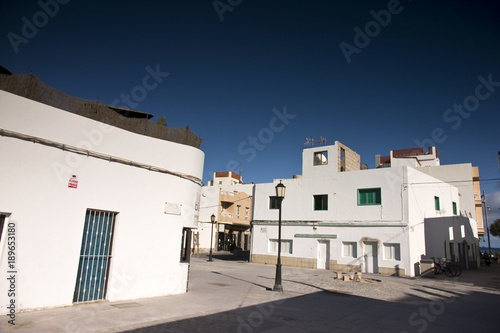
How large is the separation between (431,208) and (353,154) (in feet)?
23.0

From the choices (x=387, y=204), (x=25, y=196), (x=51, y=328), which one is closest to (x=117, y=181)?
(x=25, y=196)

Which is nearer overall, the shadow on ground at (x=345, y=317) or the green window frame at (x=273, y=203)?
the shadow on ground at (x=345, y=317)

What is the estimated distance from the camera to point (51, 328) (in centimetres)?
655

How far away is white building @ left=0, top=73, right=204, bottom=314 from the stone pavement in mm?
586

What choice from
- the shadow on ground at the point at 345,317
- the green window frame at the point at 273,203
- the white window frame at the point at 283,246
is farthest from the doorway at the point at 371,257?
the shadow on ground at the point at 345,317

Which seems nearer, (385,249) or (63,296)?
(63,296)

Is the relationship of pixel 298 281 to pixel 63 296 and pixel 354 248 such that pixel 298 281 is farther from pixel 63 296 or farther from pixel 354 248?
pixel 63 296

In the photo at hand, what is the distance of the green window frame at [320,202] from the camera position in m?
26.2

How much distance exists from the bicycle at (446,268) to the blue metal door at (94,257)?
21295 millimetres

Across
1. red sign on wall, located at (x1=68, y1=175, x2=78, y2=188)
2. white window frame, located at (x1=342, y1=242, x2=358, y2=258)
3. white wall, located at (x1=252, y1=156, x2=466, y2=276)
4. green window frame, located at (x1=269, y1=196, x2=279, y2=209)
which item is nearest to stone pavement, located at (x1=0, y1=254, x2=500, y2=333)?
red sign on wall, located at (x1=68, y1=175, x2=78, y2=188)

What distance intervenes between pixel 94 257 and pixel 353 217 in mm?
19177

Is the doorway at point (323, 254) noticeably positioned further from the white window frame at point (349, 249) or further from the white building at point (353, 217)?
the white window frame at point (349, 249)

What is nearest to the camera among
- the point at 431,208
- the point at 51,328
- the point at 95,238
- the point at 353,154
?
the point at 51,328

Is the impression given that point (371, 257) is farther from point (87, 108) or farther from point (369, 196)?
point (87, 108)
